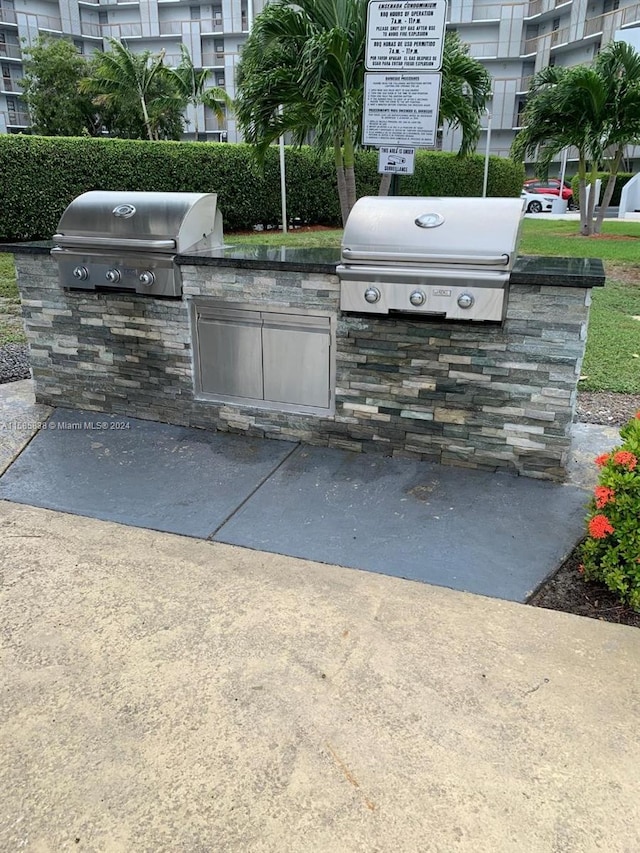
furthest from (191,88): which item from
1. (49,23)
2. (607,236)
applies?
(49,23)

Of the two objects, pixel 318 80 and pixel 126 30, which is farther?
pixel 126 30

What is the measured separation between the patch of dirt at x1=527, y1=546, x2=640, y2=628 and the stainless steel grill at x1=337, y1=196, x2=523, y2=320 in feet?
4.13

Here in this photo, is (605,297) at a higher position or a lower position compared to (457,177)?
lower

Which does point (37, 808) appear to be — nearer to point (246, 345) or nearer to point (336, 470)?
point (336, 470)

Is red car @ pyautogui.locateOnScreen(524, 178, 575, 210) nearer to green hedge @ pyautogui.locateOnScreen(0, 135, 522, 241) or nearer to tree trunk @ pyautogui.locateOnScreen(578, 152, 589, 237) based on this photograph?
green hedge @ pyautogui.locateOnScreen(0, 135, 522, 241)

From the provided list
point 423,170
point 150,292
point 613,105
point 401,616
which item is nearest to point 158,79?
point 423,170

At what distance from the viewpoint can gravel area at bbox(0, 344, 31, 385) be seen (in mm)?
5270

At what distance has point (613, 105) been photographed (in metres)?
13.3

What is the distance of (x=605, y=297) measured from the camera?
8430 mm

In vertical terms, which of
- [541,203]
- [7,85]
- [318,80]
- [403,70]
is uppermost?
[7,85]

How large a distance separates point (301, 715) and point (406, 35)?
400cm

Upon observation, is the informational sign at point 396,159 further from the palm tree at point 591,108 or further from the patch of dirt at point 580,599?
the palm tree at point 591,108

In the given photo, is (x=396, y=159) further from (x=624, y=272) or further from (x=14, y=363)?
(x=624, y=272)

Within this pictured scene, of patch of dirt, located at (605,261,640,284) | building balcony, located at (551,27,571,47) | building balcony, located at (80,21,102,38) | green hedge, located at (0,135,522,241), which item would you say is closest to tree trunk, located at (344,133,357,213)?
green hedge, located at (0,135,522,241)
